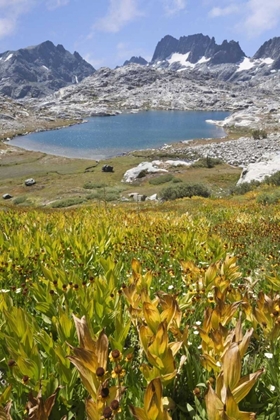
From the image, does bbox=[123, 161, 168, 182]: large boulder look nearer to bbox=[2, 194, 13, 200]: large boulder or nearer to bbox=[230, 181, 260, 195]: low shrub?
bbox=[2, 194, 13, 200]: large boulder

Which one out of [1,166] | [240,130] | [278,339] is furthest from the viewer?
[240,130]

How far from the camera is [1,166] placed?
67.2 metres

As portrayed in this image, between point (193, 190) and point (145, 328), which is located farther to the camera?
point (193, 190)

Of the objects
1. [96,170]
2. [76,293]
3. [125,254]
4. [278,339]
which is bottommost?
[96,170]

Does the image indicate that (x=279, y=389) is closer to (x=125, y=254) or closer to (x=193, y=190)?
(x=125, y=254)

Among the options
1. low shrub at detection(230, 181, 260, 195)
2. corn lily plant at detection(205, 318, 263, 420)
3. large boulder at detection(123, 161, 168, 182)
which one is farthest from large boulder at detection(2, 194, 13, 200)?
corn lily plant at detection(205, 318, 263, 420)

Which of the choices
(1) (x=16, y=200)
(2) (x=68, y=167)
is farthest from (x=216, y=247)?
(2) (x=68, y=167)

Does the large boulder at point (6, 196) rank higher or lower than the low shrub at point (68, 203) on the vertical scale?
lower

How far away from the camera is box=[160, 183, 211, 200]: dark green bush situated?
29.5 metres

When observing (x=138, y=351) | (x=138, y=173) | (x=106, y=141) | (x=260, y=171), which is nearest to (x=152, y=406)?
(x=138, y=351)

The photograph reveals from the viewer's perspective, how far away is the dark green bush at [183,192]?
29547 mm

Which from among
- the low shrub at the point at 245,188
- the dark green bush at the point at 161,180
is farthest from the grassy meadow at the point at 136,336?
the dark green bush at the point at 161,180

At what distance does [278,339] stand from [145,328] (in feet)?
3.27

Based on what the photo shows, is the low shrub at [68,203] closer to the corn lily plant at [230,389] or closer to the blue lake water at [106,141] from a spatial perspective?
the corn lily plant at [230,389]
